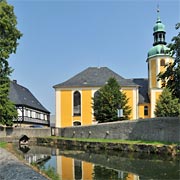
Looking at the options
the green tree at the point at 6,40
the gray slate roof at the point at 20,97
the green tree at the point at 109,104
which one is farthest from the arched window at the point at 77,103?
the green tree at the point at 6,40

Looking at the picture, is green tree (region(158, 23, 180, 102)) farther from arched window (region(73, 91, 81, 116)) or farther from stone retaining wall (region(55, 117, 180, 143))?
arched window (region(73, 91, 81, 116))

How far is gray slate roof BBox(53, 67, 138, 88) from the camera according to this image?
145ft

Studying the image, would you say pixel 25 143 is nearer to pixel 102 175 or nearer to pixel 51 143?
pixel 51 143

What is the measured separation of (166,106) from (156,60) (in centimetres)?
684

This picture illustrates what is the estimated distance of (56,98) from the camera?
43.9 meters

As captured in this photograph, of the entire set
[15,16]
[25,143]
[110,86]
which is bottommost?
[25,143]

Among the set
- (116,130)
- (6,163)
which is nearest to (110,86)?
(116,130)

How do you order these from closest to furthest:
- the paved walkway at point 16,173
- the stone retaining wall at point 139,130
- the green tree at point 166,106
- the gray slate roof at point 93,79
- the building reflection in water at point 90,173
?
the paved walkway at point 16,173, the building reflection in water at point 90,173, the stone retaining wall at point 139,130, the green tree at point 166,106, the gray slate roof at point 93,79

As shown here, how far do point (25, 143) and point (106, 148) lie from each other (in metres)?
11.8

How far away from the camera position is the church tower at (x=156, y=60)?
43.5 meters

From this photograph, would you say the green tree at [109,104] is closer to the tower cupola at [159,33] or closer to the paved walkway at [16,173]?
the tower cupola at [159,33]

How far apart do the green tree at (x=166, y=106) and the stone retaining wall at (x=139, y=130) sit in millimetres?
12362

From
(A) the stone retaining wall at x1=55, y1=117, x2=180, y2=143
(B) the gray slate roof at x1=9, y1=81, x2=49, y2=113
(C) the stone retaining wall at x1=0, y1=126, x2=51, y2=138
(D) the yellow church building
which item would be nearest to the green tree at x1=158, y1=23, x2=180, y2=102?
(A) the stone retaining wall at x1=55, y1=117, x2=180, y2=143

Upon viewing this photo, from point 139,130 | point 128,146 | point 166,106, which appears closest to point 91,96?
point 166,106
